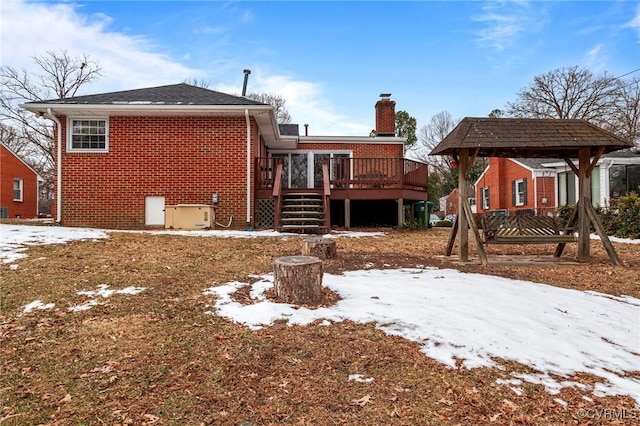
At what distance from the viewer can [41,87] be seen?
986 inches

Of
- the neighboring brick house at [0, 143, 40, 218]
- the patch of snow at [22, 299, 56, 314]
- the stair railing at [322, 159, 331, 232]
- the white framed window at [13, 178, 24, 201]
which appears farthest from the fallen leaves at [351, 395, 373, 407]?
the white framed window at [13, 178, 24, 201]

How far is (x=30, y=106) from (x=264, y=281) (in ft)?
33.5

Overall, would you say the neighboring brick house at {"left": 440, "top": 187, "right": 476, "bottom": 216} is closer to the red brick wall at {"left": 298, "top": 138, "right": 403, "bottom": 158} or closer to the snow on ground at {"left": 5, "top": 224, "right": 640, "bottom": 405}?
the red brick wall at {"left": 298, "top": 138, "right": 403, "bottom": 158}

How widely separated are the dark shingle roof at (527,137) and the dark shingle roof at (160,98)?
6302mm

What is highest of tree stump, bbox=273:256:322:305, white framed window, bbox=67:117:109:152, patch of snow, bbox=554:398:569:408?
white framed window, bbox=67:117:109:152

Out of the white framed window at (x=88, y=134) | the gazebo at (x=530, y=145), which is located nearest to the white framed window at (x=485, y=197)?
the gazebo at (x=530, y=145)

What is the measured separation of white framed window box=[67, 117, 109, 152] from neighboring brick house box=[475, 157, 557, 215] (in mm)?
17514

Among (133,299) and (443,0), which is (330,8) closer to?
(443,0)

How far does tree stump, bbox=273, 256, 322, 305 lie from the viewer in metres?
3.98

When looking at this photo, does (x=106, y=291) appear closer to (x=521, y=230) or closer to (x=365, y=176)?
(x=521, y=230)

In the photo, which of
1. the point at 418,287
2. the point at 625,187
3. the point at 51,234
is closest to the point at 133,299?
the point at 418,287

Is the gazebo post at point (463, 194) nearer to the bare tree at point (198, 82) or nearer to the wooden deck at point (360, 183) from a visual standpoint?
the wooden deck at point (360, 183)

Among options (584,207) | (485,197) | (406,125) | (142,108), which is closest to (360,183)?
(584,207)

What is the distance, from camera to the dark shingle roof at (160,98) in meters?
10.9
